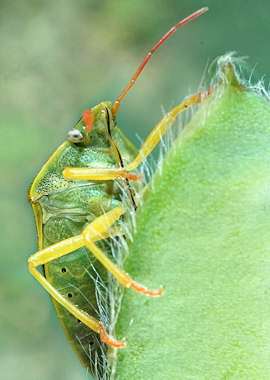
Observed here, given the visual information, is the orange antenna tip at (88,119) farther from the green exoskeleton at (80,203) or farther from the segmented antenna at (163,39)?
the segmented antenna at (163,39)

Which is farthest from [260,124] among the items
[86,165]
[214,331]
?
[86,165]

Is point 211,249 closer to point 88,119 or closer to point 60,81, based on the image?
point 88,119

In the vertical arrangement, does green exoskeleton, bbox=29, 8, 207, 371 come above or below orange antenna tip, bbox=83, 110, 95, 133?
below

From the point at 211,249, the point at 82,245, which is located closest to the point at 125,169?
the point at 82,245

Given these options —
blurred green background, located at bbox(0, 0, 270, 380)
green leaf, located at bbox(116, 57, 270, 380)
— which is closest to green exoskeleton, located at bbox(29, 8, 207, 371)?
green leaf, located at bbox(116, 57, 270, 380)

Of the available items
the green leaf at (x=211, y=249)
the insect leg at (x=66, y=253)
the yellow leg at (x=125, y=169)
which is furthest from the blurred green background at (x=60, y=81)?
the green leaf at (x=211, y=249)

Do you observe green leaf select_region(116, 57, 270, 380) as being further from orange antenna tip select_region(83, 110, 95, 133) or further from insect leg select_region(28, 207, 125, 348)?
orange antenna tip select_region(83, 110, 95, 133)
